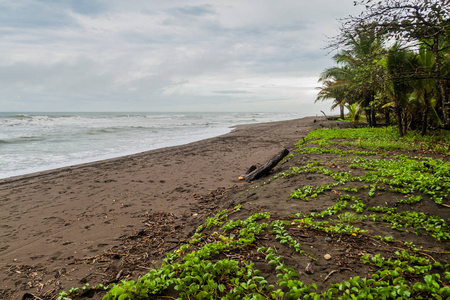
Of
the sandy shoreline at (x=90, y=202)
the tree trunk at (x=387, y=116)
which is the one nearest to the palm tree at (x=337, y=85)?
the tree trunk at (x=387, y=116)

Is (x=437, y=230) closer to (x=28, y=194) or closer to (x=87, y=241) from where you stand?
(x=87, y=241)

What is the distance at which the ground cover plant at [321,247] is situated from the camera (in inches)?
96.7

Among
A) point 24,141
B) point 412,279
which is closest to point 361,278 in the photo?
point 412,279

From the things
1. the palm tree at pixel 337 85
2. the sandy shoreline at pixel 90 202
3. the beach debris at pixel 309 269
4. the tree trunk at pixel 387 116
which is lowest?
the sandy shoreline at pixel 90 202

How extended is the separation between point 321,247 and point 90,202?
6.00 meters

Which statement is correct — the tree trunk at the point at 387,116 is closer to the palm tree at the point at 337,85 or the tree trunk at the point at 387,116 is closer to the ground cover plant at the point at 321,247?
the palm tree at the point at 337,85

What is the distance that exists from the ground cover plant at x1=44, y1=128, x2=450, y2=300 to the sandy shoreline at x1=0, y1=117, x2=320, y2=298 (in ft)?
3.18

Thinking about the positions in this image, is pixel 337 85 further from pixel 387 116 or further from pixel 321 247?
pixel 321 247

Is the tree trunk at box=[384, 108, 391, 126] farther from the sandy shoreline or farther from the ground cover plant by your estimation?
the ground cover plant

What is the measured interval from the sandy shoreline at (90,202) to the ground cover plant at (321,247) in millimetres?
970

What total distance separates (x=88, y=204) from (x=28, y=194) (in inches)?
92.4

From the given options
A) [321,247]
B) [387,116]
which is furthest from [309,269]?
[387,116]

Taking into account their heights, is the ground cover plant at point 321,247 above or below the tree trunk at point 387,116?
below

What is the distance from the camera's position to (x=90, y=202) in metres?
6.90
